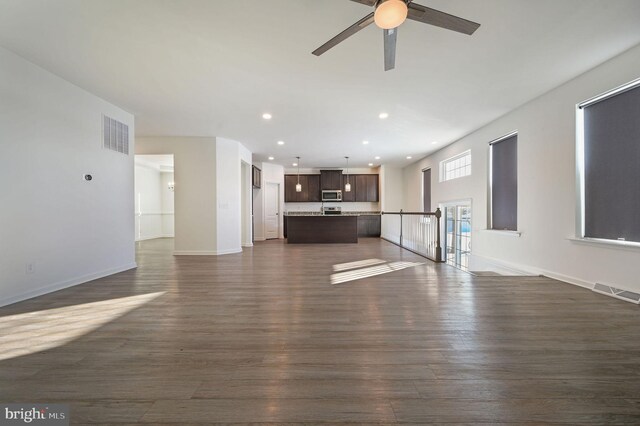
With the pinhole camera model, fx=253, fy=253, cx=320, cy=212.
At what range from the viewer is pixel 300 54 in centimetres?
277

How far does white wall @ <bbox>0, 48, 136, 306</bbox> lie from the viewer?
2.72 meters

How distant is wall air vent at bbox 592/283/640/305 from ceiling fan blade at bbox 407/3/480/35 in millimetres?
3176

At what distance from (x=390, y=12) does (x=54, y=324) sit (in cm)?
368

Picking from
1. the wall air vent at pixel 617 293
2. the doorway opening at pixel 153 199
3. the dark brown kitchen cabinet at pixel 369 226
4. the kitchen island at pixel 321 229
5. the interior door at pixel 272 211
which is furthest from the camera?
the dark brown kitchen cabinet at pixel 369 226

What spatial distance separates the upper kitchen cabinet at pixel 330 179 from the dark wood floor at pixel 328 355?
7.47 metres


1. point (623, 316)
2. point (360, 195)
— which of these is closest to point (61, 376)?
point (623, 316)

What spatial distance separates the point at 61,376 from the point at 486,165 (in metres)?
6.55

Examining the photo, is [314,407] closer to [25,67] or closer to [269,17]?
[269,17]

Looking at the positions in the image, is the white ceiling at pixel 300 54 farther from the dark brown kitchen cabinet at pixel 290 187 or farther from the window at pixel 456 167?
the dark brown kitchen cabinet at pixel 290 187

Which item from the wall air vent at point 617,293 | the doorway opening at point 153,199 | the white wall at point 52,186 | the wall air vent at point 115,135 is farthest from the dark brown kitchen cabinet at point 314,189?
the wall air vent at point 617,293

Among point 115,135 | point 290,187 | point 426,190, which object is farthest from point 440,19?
point 290,187

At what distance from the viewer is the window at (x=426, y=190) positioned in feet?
27.2

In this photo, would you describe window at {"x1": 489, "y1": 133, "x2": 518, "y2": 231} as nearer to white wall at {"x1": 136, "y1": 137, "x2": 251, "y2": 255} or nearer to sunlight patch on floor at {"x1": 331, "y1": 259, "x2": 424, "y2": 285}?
sunlight patch on floor at {"x1": 331, "y1": 259, "x2": 424, "y2": 285}

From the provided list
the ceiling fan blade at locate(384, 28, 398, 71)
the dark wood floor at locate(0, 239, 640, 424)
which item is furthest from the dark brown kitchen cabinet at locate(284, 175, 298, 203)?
the ceiling fan blade at locate(384, 28, 398, 71)
